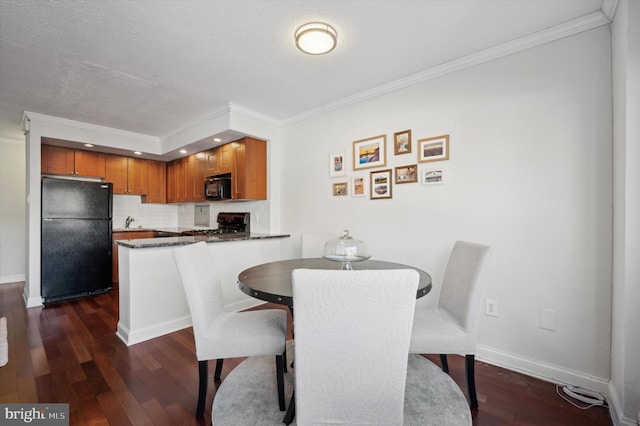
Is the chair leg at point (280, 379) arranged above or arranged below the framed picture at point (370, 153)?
below

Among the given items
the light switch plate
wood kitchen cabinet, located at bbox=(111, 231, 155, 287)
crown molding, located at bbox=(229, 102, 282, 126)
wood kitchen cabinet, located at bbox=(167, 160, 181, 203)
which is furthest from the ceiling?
the light switch plate

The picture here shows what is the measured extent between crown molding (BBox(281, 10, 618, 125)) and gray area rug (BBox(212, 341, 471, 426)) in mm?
2389

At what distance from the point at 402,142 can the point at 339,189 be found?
870 mm

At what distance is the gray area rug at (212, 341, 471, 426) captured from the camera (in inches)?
59.9

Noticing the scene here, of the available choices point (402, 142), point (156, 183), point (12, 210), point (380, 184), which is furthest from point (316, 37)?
point (12, 210)

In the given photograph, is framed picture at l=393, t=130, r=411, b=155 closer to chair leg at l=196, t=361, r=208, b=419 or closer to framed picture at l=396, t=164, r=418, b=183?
framed picture at l=396, t=164, r=418, b=183

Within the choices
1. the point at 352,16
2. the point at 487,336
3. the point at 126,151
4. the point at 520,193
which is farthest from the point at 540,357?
the point at 126,151

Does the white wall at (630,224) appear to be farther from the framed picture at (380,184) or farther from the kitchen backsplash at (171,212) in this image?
the kitchen backsplash at (171,212)

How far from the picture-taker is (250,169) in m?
3.65

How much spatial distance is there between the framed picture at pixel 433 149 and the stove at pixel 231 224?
2610 millimetres

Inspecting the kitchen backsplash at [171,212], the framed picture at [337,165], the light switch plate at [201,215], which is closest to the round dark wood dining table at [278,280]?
the framed picture at [337,165]

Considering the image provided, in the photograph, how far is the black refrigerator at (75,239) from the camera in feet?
11.6

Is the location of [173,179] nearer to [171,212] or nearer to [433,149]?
[171,212]

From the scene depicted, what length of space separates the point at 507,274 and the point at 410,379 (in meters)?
1.06
